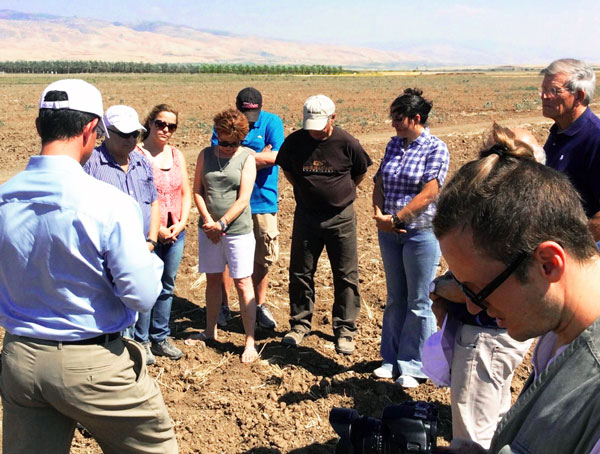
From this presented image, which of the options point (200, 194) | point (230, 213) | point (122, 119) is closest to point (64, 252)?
point (122, 119)

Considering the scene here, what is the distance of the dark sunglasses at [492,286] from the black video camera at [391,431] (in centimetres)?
56

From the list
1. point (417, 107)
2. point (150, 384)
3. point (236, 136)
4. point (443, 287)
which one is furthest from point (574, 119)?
point (150, 384)

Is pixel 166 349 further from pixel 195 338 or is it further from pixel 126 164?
pixel 126 164

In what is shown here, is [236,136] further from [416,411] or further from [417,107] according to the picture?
[416,411]

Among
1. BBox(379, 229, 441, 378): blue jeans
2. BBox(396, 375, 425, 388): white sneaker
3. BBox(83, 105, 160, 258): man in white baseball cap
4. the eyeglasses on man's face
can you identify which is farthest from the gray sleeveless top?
the eyeglasses on man's face

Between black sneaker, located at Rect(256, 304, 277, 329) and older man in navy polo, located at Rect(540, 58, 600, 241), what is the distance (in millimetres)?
2912

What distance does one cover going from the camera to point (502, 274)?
4.64ft

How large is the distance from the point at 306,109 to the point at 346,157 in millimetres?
507

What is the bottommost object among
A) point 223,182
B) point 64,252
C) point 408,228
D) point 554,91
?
point 408,228

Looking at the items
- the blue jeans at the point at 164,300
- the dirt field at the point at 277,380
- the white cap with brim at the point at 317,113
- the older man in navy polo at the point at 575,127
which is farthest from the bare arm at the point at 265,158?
the older man in navy polo at the point at 575,127

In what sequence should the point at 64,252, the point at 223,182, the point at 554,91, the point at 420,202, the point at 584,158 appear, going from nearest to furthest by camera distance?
1. the point at 64,252
2. the point at 584,158
3. the point at 554,91
4. the point at 420,202
5. the point at 223,182

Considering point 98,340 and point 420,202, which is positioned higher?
point 420,202

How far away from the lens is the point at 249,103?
5.41m

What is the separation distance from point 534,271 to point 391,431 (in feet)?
2.66
